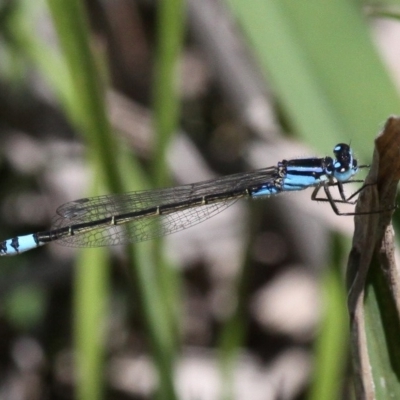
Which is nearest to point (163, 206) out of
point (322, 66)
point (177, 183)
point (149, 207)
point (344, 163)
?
point (149, 207)

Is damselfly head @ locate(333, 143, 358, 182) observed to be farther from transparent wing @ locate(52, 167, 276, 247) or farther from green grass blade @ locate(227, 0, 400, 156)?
transparent wing @ locate(52, 167, 276, 247)

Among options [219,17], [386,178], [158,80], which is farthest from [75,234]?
[386,178]

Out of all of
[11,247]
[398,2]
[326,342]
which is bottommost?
[326,342]

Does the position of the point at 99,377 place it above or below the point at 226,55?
below

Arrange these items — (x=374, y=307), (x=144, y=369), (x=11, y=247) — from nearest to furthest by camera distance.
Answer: (x=374, y=307) < (x=11, y=247) < (x=144, y=369)

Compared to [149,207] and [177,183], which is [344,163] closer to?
[149,207]

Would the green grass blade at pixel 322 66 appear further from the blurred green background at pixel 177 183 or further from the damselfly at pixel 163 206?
the damselfly at pixel 163 206

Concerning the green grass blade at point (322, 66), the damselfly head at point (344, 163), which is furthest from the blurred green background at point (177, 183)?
the damselfly head at point (344, 163)

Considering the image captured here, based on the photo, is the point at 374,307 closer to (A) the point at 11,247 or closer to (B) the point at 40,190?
(A) the point at 11,247
